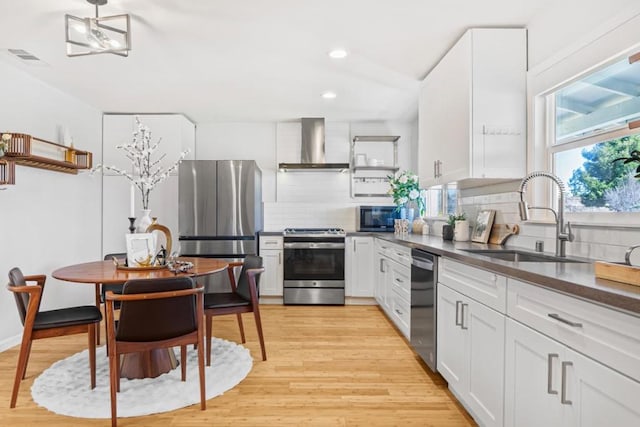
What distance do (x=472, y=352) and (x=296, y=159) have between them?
3.73m

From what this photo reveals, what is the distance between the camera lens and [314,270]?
177 inches

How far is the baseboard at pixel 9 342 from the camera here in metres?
3.03

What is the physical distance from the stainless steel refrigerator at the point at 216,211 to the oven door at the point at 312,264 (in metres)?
0.52

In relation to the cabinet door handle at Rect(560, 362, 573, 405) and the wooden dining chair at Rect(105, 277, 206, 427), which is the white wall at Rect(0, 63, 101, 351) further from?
the cabinet door handle at Rect(560, 362, 573, 405)

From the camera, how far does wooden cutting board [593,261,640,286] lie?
3.70 ft

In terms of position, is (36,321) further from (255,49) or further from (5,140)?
(255,49)

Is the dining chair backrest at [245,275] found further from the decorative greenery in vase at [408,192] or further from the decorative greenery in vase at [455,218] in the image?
the decorative greenery in vase at [408,192]

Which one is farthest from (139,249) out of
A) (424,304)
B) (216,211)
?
(424,304)

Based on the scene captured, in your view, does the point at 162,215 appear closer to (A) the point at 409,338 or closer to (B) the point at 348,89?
(B) the point at 348,89

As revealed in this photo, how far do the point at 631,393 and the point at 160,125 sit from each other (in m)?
4.95

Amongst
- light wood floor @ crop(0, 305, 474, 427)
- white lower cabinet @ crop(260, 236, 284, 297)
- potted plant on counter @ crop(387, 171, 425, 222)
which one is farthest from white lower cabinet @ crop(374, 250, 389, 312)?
white lower cabinet @ crop(260, 236, 284, 297)

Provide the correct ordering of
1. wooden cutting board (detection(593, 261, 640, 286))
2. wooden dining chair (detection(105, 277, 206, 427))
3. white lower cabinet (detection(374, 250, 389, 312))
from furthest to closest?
1. white lower cabinet (detection(374, 250, 389, 312))
2. wooden dining chair (detection(105, 277, 206, 427))
3. wooden cutting board (detection(593, 261, 640, 286))

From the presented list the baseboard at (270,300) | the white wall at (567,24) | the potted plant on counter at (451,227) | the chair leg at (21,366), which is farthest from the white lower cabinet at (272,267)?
the white wall at (567,24)

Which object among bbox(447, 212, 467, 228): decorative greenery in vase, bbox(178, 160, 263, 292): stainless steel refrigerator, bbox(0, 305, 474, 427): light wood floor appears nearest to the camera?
bbox(0, 305, 474, 427): light wood floor
